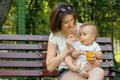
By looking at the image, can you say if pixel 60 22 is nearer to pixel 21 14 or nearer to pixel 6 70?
pixel 6 70

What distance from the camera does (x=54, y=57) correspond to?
4254mm

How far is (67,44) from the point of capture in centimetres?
415

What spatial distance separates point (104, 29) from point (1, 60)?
6.89 ft

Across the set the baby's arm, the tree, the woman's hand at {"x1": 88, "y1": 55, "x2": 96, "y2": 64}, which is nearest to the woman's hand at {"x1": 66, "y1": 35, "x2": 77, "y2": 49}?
the baby's arm

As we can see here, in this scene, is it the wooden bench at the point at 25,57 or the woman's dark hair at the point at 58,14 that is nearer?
the woman's dark hair at the point at 58,14

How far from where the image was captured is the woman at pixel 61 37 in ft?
13.7

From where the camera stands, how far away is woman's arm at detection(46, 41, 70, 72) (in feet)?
13.7

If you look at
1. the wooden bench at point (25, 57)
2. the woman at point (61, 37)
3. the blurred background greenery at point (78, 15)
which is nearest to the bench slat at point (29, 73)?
the wooden bench at point (25, 57)

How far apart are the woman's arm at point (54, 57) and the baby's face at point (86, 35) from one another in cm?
18

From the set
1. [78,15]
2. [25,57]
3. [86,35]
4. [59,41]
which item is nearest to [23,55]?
[25,57]

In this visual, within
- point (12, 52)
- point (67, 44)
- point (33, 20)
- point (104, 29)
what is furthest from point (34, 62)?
point (104, 29)

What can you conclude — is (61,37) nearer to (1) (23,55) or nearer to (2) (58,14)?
(2) (58,14)

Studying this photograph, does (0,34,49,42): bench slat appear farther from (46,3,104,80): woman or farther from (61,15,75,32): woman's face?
(61,15,75,32): woman's face

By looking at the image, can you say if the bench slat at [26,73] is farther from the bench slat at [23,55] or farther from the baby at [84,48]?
the baby at [84,48]
